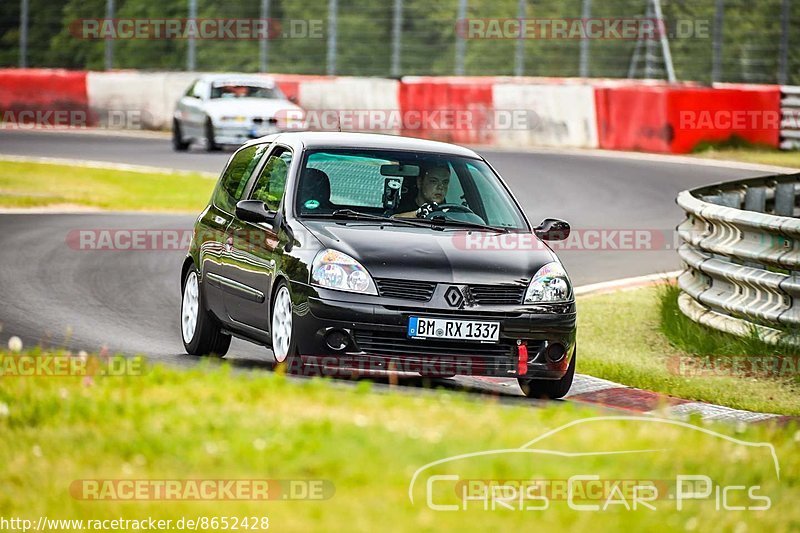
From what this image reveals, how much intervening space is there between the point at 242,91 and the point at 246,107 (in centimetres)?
112

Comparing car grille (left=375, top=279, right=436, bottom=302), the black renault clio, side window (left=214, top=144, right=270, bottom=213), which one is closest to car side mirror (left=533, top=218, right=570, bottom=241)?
the black renault clio

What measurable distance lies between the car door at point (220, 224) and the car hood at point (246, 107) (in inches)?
765

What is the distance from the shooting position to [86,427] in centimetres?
661

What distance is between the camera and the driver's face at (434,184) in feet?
34.0

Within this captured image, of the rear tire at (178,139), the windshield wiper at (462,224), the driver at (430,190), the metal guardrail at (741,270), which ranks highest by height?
the driver at (430,190)

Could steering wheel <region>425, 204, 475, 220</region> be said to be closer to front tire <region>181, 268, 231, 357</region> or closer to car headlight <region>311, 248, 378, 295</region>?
car headlight <region>311, 248, 378, 295</region>

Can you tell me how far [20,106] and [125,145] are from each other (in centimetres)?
597

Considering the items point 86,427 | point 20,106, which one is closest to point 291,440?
point 86,427

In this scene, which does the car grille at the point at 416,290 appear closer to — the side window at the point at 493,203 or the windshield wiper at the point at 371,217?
the windshield wiper at the point at 371,217

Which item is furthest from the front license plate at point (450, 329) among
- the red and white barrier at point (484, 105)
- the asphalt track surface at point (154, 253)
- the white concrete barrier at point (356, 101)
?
the white concrete barrier at point (356, 101)

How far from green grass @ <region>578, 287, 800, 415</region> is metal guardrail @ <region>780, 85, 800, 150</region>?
15225 mm

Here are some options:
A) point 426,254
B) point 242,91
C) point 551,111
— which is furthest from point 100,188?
point 426,254

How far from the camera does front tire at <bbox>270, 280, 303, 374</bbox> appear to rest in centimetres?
924

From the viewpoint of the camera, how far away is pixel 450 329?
30.0ft
